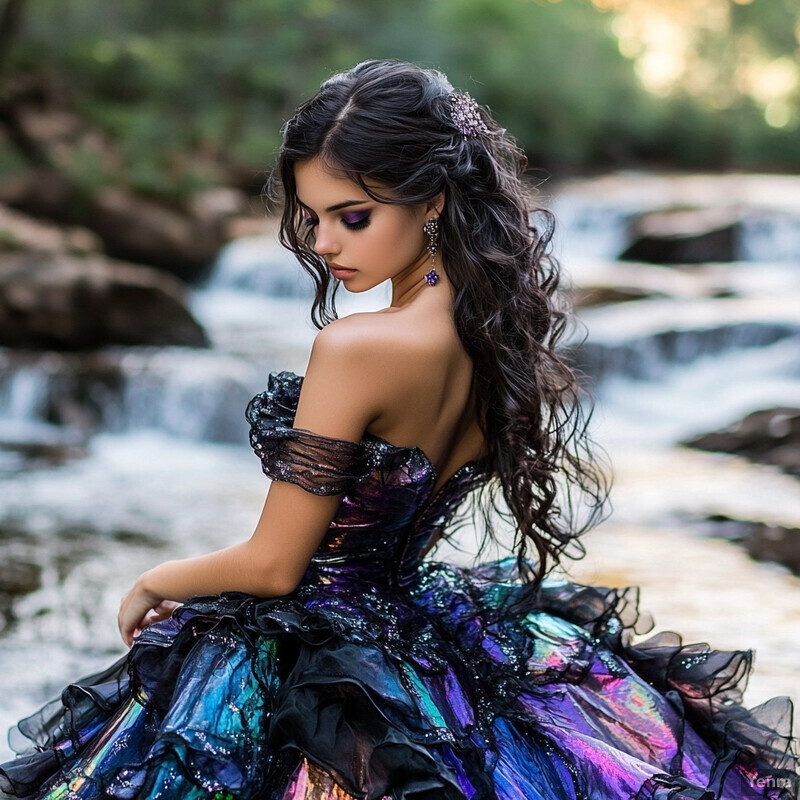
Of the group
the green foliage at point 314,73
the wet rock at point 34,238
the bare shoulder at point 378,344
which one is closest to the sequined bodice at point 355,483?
the bare shoulder at point 378,344

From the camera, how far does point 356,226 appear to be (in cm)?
156

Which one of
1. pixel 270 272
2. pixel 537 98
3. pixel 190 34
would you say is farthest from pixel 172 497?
pixel 537 98

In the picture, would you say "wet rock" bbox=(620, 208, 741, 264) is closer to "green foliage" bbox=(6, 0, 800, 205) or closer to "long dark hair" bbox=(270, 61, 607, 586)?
"green foliage" bbox=(6, 0, 800, 205)

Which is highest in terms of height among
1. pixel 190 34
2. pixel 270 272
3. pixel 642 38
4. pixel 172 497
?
pixel 642 38

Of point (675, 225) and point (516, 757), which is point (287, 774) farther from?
point (675, 225)

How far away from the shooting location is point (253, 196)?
12.3 meters

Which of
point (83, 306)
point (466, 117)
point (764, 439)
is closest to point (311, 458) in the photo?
point (466, 117)

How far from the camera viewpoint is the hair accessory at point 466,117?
5.35 ft

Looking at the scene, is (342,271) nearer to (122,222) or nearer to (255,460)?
(255,460)

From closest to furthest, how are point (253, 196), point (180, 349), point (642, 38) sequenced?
point (180, 349), point (253, 196), point (642, 38)

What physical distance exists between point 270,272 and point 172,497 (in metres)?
4.92

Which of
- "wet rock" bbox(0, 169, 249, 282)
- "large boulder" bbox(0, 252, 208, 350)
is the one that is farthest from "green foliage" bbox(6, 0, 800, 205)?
"large boulder" bbox(0, 252, 208, 350)

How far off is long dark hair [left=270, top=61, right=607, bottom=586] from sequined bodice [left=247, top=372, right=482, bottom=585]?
0.14 meters

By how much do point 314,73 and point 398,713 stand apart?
40.3 feet
